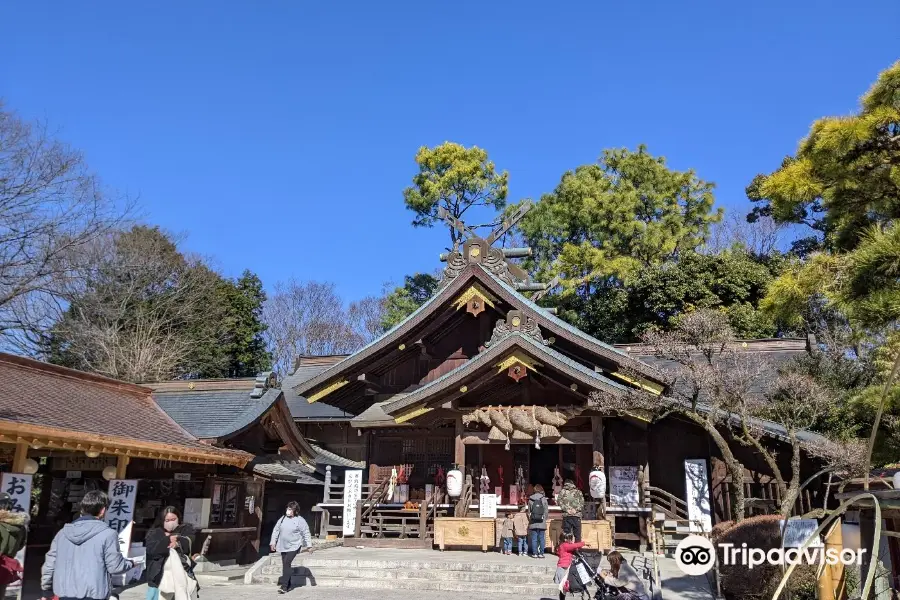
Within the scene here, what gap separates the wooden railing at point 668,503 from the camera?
16.0 m

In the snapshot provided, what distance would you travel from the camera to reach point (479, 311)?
19797 millimetres

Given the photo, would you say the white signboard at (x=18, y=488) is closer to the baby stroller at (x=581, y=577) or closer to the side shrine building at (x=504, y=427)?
the baby stroller at (x=581, y=577)

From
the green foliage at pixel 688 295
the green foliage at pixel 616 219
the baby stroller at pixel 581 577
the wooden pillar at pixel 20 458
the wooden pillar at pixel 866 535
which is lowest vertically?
the baby stroller at pixel 581 577

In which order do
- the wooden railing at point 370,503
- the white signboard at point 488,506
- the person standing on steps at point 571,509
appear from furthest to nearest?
the wooden railing at point 370,503
the white signboard at point 488,506
the person standing on steps at point 571,509

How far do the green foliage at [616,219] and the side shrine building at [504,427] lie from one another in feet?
46.5

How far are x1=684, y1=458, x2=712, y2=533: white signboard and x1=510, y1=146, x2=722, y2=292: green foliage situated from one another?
18215mm

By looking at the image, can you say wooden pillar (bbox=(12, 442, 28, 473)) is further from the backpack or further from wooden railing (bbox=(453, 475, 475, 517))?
wooden railing (bbox=(453, 475, 475, 517))

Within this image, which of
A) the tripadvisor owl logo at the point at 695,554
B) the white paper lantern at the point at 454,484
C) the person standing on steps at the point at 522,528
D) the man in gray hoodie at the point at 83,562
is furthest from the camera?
the white paper lantern at the point at 454,484

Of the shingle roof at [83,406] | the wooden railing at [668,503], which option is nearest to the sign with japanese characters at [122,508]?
the shingle roof at [83,406]

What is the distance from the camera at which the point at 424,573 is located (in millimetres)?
12453

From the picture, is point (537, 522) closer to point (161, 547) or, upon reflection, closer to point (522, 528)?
point (522, 528)

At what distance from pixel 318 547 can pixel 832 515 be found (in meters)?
14.8

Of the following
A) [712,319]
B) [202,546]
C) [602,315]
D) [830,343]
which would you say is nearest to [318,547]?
[202,546]

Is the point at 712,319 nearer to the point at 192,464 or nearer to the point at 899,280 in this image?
the point at 899,280
